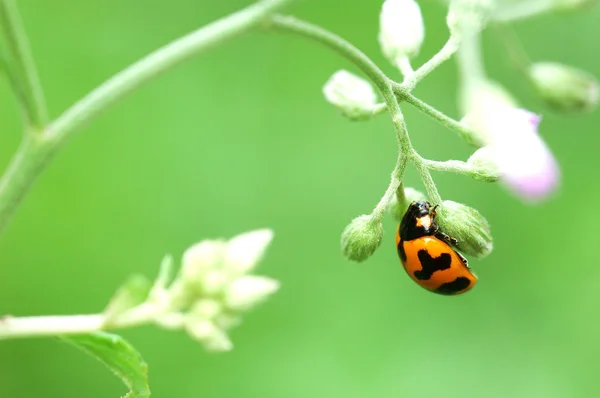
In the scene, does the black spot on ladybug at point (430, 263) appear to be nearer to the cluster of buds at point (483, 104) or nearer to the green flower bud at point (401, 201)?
the green flower bud at point (401, 201)

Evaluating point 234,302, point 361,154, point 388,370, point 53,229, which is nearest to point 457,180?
point 361,154

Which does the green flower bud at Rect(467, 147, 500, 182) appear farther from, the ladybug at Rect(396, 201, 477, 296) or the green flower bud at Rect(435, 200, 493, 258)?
the ladybug at Rect(396, 201, 477, 296)

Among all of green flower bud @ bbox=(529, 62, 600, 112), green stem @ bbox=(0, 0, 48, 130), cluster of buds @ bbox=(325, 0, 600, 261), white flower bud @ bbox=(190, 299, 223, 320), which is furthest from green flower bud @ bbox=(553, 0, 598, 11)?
green stem @ bbox=(0, 0, 48, 130)

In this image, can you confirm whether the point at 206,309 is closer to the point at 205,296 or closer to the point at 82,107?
the point at 205,296

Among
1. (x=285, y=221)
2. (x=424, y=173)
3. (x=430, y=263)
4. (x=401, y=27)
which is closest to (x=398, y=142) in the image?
(x=424, y=173)

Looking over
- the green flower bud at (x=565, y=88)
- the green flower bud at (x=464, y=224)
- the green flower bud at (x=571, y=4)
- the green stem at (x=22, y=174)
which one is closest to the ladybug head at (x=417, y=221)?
the green flower bud at (x=464, y=224)

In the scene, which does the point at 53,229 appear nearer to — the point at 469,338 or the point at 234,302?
the point at 469,338
